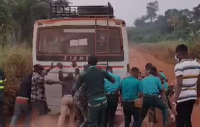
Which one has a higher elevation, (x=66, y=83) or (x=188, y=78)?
(x=188, y=78)

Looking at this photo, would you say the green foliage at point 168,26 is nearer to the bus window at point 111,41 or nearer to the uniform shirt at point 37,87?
the bus window at point 111,41

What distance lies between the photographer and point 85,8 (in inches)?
483

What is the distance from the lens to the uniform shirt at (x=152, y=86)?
8859 mm

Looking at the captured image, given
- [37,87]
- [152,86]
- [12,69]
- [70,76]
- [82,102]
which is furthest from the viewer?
[12,69]

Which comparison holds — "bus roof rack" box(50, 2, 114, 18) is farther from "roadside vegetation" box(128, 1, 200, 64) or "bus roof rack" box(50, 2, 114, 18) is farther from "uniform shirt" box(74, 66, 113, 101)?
"roadside vegetation" box(128, 1, 200, 64)

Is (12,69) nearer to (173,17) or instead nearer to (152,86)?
(152,86)

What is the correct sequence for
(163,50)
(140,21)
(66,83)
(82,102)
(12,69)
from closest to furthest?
(82,102)
(66,83)
(12,69)
(163,50)
(140,21)

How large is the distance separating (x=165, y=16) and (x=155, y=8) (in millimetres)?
12767

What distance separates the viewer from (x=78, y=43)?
407 inches

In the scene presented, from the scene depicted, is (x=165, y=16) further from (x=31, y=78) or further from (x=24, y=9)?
(x=31, y=78)

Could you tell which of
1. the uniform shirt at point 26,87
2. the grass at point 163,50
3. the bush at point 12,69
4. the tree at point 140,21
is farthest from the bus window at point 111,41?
the tree at point 140,21

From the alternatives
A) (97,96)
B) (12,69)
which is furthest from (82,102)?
(12,69)

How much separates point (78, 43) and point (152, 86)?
8.01 ft

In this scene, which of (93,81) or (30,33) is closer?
(93,81)
